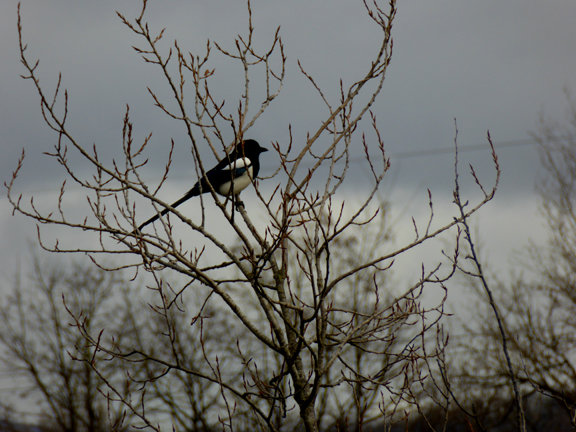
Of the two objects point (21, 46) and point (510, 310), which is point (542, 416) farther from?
point (21, 46)

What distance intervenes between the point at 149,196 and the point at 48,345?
1687cm

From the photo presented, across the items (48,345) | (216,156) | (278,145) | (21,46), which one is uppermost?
(48,345)

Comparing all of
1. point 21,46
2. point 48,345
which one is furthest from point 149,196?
point 48,345

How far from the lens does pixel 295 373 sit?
10.1 feet

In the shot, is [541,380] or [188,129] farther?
[541,380]

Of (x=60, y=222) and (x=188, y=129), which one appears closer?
(x=188, y=129)

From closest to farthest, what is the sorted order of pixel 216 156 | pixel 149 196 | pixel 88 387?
1. pixel 149 196
2. pixel 216 156
3. pixel 88 387

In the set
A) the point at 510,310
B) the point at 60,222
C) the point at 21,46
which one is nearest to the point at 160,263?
the point at 60,222

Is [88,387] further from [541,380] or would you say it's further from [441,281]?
[441,281]

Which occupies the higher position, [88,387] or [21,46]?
[88,387]

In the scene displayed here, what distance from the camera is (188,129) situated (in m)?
2.91

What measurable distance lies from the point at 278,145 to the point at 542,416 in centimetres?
1718

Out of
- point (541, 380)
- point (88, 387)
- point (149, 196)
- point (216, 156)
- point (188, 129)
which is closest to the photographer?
point (188, 129)

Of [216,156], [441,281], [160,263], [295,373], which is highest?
[216,156]
